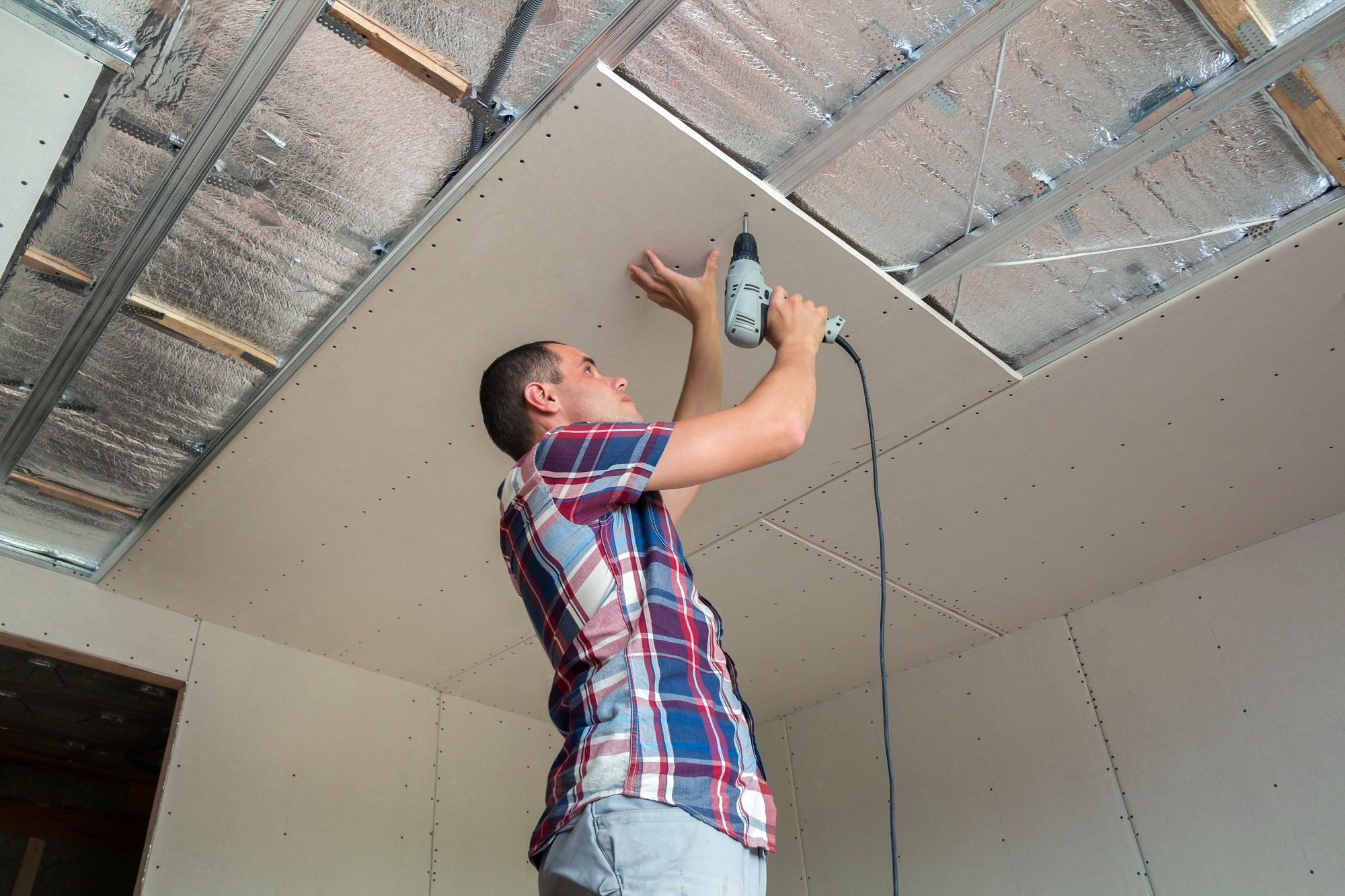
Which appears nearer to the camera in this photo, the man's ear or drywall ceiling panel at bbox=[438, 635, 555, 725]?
the man's ear

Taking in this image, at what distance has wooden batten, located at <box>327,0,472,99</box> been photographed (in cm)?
147

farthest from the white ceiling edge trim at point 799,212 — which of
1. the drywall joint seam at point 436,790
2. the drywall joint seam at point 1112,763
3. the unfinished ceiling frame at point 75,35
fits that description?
the drywall joint seam at point 436,790

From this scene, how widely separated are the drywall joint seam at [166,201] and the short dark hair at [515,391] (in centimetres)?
64

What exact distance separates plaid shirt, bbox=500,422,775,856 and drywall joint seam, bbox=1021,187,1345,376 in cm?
139

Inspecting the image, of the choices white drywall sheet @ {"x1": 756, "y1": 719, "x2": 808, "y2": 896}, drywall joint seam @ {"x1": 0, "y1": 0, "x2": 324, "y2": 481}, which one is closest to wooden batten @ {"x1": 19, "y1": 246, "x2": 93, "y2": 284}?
drywall joint seam @ {"x1": 0, "y1": 0, "x2": 324, "y2": 481}

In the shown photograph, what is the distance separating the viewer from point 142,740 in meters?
3.51

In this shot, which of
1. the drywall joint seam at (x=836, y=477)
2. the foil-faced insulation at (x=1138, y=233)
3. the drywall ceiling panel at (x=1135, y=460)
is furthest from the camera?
the drywall joint seam at (x=836, y=477)

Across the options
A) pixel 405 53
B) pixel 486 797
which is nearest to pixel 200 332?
pixel 405 53

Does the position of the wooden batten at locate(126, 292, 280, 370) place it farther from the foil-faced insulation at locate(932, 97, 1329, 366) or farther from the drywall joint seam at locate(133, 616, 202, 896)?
the foil-faced insulation at locate(932, 97, 1329, 366)

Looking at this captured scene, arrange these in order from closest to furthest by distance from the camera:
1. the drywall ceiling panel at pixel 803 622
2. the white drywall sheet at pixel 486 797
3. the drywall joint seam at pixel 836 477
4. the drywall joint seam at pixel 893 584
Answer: the drywall joint seam at pixel 836 477 < the drywall joint seam at pixel 893 584 < the drywall ceiling panel at pixel 803 622 < the white drywall sheet at pixel 486 797

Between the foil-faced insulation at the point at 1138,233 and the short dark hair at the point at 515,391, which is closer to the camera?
the short dark hair at the point at 515,391

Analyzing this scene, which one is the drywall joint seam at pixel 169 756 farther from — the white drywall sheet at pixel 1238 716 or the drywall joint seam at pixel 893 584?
the white drywall sheet at pixel 1238 716

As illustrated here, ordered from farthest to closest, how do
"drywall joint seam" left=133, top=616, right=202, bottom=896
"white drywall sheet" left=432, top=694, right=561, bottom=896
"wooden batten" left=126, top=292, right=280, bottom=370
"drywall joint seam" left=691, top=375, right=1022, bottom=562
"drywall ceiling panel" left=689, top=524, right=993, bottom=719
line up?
"white drywall sheet" left=432, top=694, right=561, bottom=896 → "drywall ceiling panel" left=689, top=524, right=993, bottom=719 → "drywall joint seam" left=133, top=616, right=202, bottom=896 → "drywall joint seam" left=691, top=375, right=1022, bottom=562 → "wooden batten" left=126, top=292, right=280, bottom=370

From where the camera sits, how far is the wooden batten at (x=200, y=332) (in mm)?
1879
